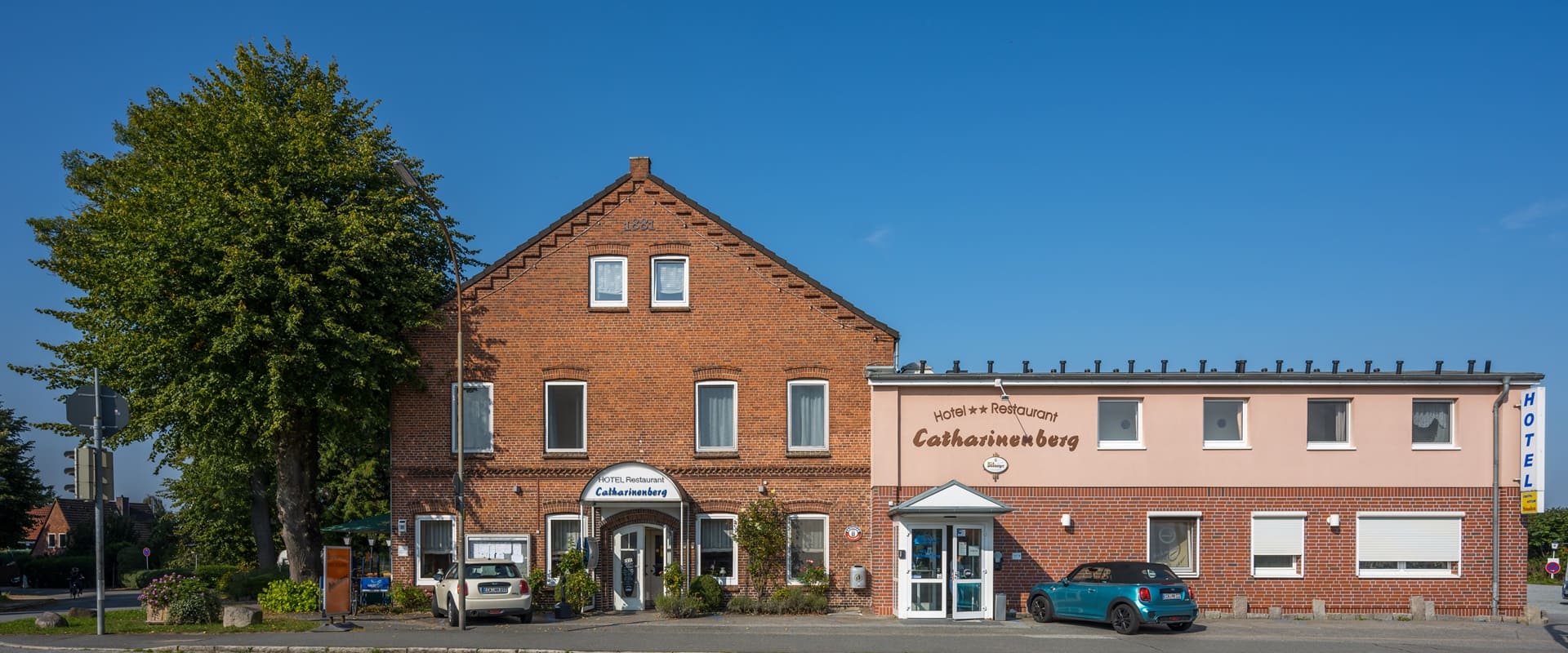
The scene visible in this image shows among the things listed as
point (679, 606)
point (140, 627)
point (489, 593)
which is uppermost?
point (489, 593)

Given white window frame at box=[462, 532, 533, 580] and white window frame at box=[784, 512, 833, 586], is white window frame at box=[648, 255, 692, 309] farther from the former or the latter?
white window frame at box=[462, 532, 533, 580]

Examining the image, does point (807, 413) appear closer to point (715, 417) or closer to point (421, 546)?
point (715, 417)

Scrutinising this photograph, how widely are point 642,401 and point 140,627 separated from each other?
1129 centimetres

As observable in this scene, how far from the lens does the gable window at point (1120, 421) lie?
26.1 meters

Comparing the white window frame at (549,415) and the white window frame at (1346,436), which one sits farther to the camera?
the white window frame at (549,415)

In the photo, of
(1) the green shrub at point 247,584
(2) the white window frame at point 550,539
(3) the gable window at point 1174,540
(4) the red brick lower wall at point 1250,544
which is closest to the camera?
(4) the red brick lower wall at point 1250,544

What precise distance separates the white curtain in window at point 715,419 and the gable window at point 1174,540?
32.0 ft

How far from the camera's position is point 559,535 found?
27.0 meters

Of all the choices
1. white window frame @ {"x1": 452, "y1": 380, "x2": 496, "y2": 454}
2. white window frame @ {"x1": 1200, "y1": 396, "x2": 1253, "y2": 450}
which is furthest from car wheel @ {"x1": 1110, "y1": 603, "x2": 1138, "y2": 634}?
white window frame @ {"x1": 452, "y1": 380, "x2": 496, "y2": 454}

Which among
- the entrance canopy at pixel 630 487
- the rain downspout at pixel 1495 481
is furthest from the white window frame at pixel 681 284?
the rain downspout at pixel 1495 481

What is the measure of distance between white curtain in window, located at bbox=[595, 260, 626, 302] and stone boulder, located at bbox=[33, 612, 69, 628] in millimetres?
13122

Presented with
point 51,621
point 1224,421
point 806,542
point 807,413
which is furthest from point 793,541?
point 51,621

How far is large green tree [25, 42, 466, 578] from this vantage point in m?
25.3

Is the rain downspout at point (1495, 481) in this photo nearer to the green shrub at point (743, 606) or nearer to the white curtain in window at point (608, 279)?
the green shrub at point (743, 606)
